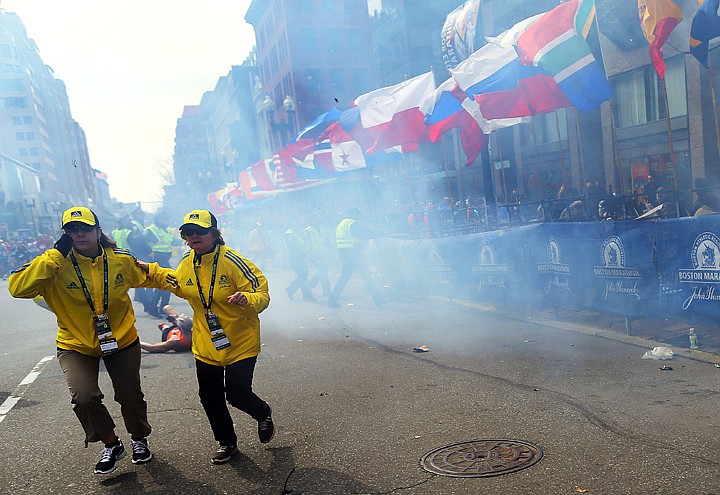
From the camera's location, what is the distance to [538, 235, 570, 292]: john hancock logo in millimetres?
8195

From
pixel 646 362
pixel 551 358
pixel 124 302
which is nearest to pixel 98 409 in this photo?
pixel 124 302

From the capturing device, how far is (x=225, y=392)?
3998mm

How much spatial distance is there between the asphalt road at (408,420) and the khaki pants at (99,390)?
290 mm

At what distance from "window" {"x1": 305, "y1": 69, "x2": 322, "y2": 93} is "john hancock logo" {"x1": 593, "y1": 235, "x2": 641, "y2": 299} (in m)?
29.9

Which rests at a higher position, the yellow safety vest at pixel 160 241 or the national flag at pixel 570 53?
the national flag at pixel 570 53

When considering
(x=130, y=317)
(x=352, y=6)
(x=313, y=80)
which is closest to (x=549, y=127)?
(x=352, y=6)

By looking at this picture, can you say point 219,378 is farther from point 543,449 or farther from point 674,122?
point 674,122

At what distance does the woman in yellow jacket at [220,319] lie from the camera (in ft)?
12.7

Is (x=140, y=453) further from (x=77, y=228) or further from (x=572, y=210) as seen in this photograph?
(x=572, y=210)

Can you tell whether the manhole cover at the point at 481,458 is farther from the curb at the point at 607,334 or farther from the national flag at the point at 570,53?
the national flag at the point at 570,53

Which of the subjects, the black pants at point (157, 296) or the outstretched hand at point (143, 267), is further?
the black pants at point (157, 296)

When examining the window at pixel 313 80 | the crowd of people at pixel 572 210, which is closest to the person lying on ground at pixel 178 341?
the crowd of people at pixel 572 210

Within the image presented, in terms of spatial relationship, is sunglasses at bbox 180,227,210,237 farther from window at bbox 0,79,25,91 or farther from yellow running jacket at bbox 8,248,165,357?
window at bbox 0,79,25,91

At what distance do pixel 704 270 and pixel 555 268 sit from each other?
2.09 meters
